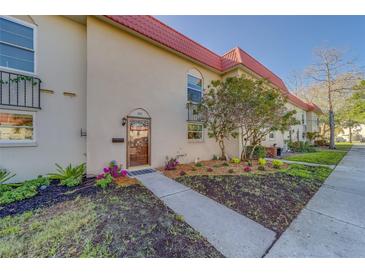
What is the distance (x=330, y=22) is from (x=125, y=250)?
9.85 meters

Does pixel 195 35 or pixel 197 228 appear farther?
pixel 195 35

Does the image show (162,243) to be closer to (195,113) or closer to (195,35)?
(195,113)

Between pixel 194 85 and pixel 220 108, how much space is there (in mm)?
2422

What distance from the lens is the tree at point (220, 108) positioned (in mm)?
6746

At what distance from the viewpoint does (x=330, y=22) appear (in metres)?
6.11

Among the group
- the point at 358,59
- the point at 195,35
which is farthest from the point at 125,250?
the point at 358,59

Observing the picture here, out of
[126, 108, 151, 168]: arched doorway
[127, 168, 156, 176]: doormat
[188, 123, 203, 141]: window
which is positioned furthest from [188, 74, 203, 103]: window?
[127, 168, 156, 176]: doormat

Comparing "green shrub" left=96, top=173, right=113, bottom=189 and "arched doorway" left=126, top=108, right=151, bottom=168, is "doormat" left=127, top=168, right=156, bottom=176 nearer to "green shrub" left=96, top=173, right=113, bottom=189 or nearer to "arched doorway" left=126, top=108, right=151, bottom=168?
"arched doorway" left=126, top=108, right=151, bottom=168

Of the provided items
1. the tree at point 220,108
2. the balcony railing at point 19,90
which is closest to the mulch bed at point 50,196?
the balcony railing at point 19,90

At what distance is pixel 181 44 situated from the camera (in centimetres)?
757

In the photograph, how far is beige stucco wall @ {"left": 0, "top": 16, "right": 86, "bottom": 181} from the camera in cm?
479

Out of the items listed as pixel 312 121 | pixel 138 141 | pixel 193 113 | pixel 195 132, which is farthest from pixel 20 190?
pixel 312 121

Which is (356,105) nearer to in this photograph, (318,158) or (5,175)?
(318,158)

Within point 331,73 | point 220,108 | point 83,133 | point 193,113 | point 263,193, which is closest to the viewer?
point 263,193
